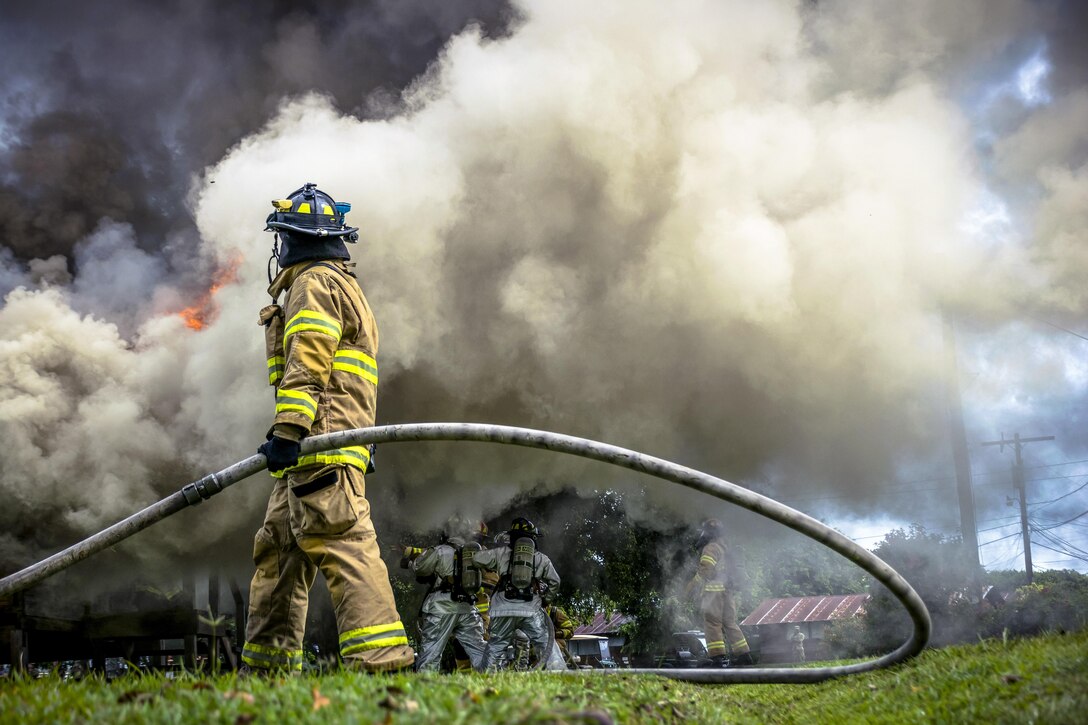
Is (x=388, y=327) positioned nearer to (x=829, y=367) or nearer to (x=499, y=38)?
(x=499, y=38)

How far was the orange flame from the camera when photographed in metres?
12.7

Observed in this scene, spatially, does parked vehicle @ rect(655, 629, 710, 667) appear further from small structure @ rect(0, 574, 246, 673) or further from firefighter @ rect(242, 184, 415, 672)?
firefighter @ rect(242, 184, 415, 672)

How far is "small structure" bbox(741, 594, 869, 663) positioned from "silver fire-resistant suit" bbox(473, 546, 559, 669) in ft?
12.2

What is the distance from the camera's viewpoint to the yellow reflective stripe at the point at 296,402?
4.51m

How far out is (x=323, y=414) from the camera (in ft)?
15.8

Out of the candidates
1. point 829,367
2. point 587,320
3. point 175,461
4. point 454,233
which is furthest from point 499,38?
point 175,461

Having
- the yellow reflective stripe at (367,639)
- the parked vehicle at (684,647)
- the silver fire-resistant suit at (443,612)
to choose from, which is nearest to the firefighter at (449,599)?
the silver fire-resistant suit at (443,612)

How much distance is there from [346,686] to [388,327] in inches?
362

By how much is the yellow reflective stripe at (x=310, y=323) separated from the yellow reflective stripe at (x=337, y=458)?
0.64 metres

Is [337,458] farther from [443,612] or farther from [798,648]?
[798,648]

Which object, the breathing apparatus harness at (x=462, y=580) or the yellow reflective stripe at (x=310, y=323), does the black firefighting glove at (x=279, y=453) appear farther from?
the breathing apparatus harness at (x=462, y=580)

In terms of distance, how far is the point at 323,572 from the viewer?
15.1 feet

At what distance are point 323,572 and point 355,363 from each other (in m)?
1.23

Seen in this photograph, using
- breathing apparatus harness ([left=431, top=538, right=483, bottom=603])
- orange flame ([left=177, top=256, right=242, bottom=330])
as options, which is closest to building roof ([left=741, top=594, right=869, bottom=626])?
breathing apparatus harness ([left=431, top=538, right=483, bottom=603])
